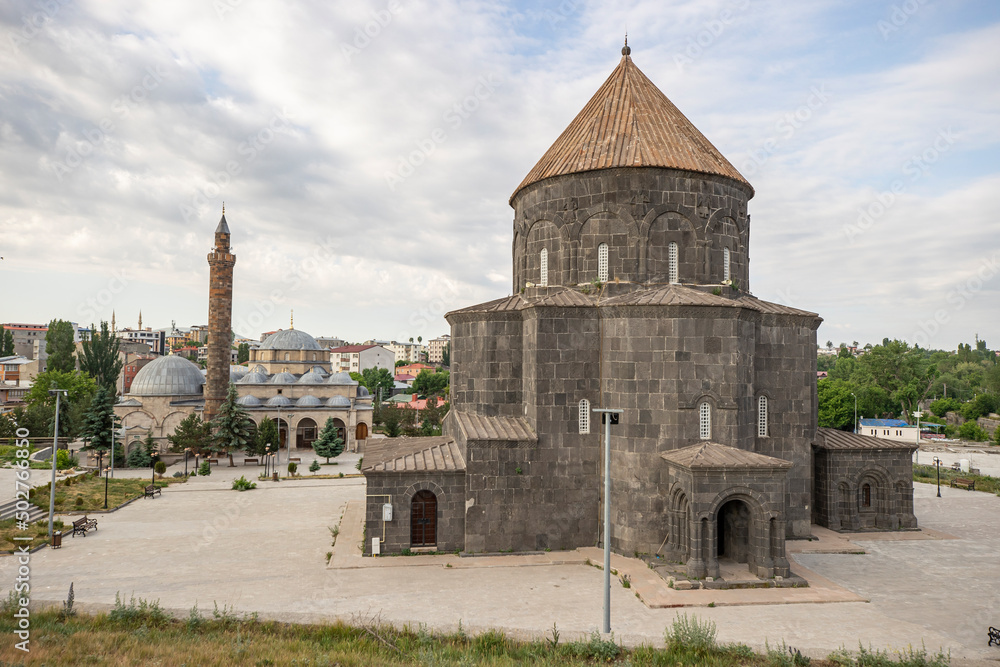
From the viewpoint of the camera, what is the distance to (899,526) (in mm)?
22047

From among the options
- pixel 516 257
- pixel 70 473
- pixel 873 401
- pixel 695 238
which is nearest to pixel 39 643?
pixel 516 257

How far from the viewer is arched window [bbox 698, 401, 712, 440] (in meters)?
18.0

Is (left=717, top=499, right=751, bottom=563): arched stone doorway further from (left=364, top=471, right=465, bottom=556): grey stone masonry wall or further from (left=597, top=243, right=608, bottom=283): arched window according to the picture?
(left=597, top=243, right=608, bottom=283): arched window

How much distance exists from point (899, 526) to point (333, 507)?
2307 cm

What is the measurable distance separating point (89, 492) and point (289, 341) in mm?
29523

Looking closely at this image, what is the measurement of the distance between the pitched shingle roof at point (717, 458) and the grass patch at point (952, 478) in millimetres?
24003

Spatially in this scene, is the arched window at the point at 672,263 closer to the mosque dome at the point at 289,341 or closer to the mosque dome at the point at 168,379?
the mosque dome at the point at 168,379

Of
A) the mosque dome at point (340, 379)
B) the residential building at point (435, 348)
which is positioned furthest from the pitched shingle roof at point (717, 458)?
the residential building at point (435, 348)

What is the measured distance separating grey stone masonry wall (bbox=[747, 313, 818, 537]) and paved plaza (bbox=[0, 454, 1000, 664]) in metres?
1.95

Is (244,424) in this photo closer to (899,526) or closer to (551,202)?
(551,202)

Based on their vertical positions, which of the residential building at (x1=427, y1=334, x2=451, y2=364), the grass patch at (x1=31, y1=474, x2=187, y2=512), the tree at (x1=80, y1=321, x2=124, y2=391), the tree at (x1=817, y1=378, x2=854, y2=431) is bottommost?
the grass patch at (x1=31, y1=474, x2=187, y2=512)

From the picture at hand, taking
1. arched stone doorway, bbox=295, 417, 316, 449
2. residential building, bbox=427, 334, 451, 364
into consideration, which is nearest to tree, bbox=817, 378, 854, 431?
arched stone doorway, bbox=295, 417, 316, 449

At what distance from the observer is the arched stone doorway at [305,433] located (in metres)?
46.2

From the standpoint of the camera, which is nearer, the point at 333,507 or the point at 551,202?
the point at 551,202
